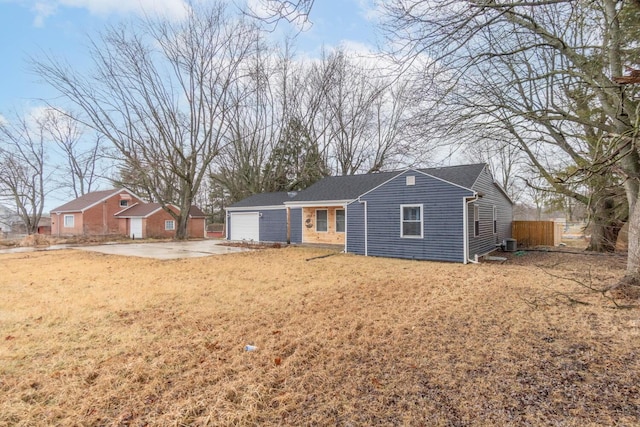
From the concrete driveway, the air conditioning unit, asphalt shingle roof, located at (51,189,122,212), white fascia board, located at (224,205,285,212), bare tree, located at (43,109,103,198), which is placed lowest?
the concrete driveway

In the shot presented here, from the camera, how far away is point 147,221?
26609 mm

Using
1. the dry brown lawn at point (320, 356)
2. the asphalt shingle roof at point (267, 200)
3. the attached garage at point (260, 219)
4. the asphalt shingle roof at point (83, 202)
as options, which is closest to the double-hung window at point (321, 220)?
the attached garage at point (260, 219)

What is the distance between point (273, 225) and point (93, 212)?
19.5 meters

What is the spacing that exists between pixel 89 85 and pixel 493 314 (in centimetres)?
2372

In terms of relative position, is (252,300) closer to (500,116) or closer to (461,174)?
(500,116)

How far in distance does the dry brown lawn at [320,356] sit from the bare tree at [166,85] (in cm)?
1575

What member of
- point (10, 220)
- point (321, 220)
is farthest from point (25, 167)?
point (321, 220)

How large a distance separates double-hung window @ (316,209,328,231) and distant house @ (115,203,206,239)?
14.5m

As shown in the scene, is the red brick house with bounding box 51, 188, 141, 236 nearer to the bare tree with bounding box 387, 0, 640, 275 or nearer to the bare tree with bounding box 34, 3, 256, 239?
the bare tree with bounding box 34, 3, 256, 239

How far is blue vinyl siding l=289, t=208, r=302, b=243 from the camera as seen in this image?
16672 millimetres

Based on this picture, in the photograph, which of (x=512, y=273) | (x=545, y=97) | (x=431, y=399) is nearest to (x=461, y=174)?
(x=545, y=97)

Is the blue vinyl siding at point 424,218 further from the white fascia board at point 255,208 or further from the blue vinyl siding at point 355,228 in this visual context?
the white fascia board at point 255,208

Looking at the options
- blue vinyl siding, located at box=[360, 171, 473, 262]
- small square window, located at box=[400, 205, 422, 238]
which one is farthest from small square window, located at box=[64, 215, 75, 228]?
small square window, located at box=[400, 205, 422, 238]

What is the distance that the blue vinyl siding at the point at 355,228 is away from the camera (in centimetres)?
1317
